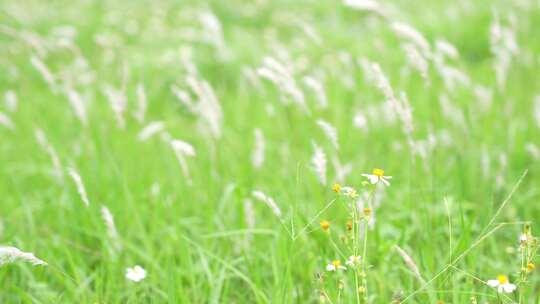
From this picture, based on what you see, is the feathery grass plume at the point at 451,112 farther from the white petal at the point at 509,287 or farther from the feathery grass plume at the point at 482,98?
the white petal at the point at 509,287

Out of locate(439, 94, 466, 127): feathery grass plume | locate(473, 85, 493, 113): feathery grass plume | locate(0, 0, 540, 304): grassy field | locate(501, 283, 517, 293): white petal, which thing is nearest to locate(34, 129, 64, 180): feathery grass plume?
locate(0, 0, 540, 304): grassy field

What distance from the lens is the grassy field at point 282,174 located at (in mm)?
1764

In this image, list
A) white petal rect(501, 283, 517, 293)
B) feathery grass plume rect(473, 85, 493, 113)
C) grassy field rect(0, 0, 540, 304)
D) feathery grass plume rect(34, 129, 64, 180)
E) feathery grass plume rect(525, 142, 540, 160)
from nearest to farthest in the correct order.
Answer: white petal rect(501, 283, 517, 293) < grassy field rect(0, 0, 540, 304) < feathery grass plume rect(34, 129, 64, 180) < feathery grass plume rect(525, 142, 540, 160) < feathery grass plume rect(473, 85, 493, 113)

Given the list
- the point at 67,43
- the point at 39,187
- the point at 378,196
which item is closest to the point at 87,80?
the point at 39,187

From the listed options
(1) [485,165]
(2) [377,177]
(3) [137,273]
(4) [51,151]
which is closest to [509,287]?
(2) [377,177]

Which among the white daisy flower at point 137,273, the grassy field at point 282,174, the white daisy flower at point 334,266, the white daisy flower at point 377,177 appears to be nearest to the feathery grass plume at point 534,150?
→ the grassy field at point 282,174

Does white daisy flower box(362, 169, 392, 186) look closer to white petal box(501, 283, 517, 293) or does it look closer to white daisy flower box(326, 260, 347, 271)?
white daisy flower box(326, 260, 347, 271)

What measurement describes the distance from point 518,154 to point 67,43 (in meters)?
2.13

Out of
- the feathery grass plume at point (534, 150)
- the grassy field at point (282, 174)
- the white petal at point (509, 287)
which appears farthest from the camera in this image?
the feathery grass plume at point (534, 150)

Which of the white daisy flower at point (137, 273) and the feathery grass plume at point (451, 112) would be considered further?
the feathery grass plume at point (451, 112)

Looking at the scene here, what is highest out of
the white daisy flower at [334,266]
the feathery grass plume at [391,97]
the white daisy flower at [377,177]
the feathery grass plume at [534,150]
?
the feathery grass plume at [391,97]

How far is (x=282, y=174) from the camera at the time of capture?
109 inches

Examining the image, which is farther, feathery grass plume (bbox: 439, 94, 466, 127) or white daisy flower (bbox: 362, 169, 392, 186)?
feathery grass plume (bbox: 439, 94, 466, 127)

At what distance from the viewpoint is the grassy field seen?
176 centimetres
